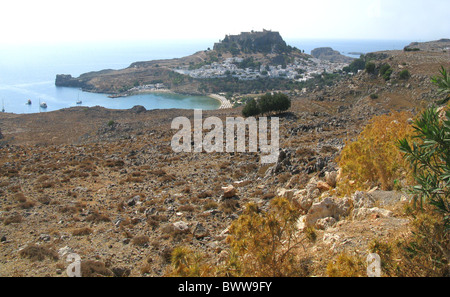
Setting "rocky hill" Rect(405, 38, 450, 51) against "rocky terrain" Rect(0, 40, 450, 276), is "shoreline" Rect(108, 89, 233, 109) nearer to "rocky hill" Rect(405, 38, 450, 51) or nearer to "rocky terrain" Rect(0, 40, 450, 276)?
"rocky hill" Rect(405, 38, 450, 51)

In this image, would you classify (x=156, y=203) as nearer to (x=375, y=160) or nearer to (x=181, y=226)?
(x=181, y=226)

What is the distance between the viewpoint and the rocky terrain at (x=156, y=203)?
18.0 ft

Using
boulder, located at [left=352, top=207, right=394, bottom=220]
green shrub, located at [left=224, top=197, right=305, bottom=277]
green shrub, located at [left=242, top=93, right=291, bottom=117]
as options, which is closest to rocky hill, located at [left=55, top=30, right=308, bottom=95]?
green shrub, located at [left=242, top=93, right=291, bottom=117]

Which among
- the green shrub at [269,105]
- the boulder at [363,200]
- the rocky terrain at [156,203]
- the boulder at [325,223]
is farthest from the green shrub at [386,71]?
the boulder at [325,223]

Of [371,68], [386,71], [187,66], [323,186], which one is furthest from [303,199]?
[187,66]

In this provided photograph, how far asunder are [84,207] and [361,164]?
8.57 m

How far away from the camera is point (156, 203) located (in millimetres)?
9570

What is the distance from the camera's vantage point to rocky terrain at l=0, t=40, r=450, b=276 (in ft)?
18.0

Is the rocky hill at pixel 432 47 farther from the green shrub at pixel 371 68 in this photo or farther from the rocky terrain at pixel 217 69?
the rocky terrain at pixel 217 69

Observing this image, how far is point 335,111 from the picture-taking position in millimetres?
28625

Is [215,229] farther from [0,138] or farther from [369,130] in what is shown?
[0,138]

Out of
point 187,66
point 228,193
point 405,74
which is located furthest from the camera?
point 187,66
